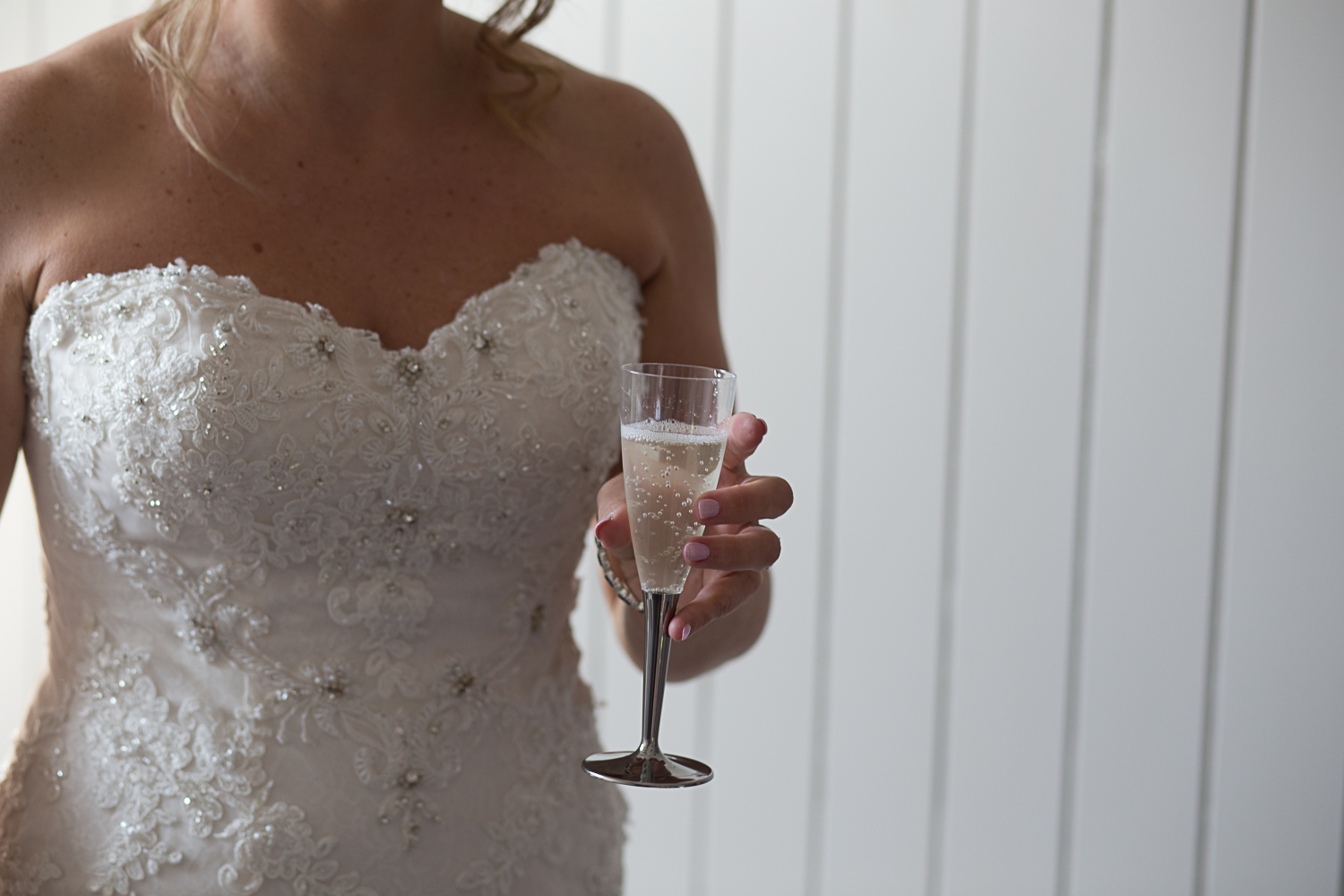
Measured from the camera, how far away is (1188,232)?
272cm

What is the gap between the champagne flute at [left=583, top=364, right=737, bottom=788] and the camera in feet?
3.28

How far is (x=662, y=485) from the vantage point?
3.32 ft

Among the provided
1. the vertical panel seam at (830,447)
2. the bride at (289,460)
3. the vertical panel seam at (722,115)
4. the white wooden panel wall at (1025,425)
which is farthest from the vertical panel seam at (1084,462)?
the bride at (289,460)

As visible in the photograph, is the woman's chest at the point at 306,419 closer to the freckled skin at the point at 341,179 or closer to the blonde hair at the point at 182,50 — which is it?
the freckled skin at the point at 341,179

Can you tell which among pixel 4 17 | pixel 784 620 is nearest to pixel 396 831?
pixel 784 620

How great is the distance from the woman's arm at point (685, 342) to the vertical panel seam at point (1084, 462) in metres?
1.43

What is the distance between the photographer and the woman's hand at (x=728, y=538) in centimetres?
101

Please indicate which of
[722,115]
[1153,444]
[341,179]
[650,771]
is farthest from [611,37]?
[650,771]

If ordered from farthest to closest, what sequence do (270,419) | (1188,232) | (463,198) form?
(1188,232) < (463,198) < (270,419)

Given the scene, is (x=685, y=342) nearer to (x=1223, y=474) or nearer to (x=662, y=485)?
(x=662, y=485)

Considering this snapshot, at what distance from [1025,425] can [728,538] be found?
1.94 meters

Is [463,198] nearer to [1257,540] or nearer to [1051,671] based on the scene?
[1051,671]

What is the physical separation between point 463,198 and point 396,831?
797 millimetres

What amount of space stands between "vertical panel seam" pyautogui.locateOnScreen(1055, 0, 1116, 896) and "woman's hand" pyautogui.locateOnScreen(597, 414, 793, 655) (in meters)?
1.85
